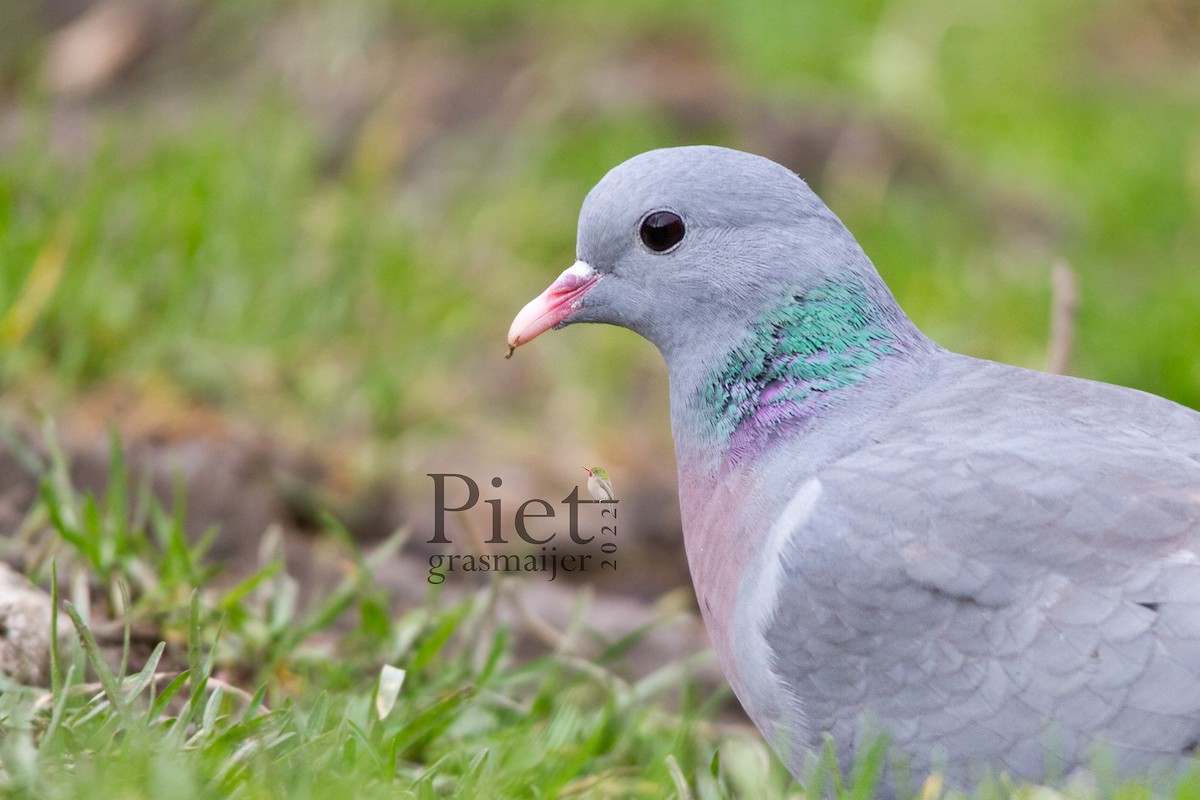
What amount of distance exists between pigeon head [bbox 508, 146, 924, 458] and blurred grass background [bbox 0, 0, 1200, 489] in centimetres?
172

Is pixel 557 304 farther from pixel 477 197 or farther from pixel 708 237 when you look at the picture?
pixel 477 197

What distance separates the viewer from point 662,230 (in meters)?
3.20

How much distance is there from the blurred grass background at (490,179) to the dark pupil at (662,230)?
1754 millimetres

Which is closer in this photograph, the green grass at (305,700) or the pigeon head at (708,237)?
the green grass at (305,700)

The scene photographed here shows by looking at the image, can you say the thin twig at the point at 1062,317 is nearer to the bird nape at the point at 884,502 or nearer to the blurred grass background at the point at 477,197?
the bird nape at the point at 884,502

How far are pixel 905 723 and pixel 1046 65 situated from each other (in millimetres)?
7279

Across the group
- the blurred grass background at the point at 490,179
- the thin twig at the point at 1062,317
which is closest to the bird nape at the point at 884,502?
the thin twig at the point at 1062,317

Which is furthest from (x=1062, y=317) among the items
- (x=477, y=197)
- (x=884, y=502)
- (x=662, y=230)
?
(x=477, y=197)

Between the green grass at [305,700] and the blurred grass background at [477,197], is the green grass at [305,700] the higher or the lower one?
the lower one

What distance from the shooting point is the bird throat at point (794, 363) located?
9.95 ft

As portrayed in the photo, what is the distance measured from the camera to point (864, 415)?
2980 millimetres

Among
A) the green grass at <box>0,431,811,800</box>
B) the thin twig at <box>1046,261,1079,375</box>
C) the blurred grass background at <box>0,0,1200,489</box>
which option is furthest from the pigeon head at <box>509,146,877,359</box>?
the blurred grass background at <box>0,0,1200,489</box>

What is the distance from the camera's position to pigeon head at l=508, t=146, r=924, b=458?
121 inches

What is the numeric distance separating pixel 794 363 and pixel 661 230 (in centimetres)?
44
